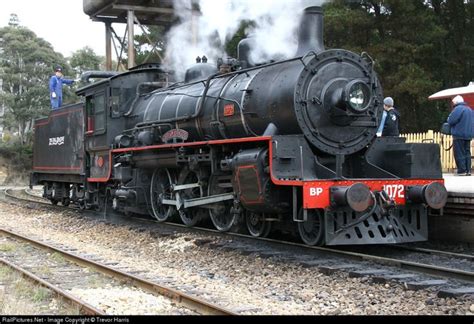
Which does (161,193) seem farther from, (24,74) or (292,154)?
(24,74)

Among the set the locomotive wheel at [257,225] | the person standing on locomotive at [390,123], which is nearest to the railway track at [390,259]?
the locomotive wheel at [257,225]

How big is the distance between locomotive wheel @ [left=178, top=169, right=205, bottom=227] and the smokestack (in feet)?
8.90

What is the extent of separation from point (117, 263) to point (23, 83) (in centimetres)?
3332

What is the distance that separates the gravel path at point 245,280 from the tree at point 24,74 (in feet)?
92.0

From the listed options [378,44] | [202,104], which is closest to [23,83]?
[378,44]

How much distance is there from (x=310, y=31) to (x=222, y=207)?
114 inches

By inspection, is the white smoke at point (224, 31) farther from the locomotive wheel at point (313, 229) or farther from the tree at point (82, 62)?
the tree at point (82, 62)

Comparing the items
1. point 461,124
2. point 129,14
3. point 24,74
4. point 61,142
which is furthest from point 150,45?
point 461,124

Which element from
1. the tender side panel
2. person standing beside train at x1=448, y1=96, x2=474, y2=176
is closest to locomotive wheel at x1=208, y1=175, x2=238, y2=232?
person standing beside train at x1=448, y1=96, x2=474, y2=176

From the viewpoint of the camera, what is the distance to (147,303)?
5.38 meters

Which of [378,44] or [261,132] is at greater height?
[378,44]

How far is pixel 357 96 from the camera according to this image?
7.45m

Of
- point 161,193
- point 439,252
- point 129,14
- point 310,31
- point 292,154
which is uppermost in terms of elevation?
point 129,14
